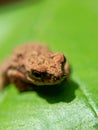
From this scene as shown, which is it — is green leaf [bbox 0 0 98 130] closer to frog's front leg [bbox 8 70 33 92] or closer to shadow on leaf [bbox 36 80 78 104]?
shadow on leaf [bbox 36 80 78 104]

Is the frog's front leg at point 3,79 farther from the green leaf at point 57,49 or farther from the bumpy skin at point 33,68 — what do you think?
the green leaf at point 57,49

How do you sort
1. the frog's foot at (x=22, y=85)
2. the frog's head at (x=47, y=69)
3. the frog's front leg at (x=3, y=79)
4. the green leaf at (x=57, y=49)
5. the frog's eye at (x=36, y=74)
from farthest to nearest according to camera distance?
the frog's front leg at (x=3, y=79), the frog's foot at (x=22, y=85), the frog's eye at (x=36, y=74), the frog's head at (x=47, y=69), the green leaf at (x=57, y=49)

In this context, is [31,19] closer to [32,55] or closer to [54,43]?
[54,43]

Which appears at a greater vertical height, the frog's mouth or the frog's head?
the frog's head

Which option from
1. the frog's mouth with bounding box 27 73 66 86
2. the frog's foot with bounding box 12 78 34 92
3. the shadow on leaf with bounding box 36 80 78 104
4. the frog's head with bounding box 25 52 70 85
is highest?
the frog's head with bounding box 25 52 70 85

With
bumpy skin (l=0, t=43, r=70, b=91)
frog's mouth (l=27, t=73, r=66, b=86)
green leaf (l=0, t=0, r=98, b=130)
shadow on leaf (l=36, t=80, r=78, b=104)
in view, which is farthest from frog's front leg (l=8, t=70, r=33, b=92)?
frog's mouth (l=27, t=73, r=66, b=86)

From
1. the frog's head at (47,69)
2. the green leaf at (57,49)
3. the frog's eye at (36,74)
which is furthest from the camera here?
the frog's eye at (36,74)

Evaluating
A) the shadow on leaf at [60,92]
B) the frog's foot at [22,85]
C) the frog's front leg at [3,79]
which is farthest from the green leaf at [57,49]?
the frog's front leg at [3,79]

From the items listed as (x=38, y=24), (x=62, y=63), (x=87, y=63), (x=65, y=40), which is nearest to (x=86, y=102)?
(x=62, y=63)
